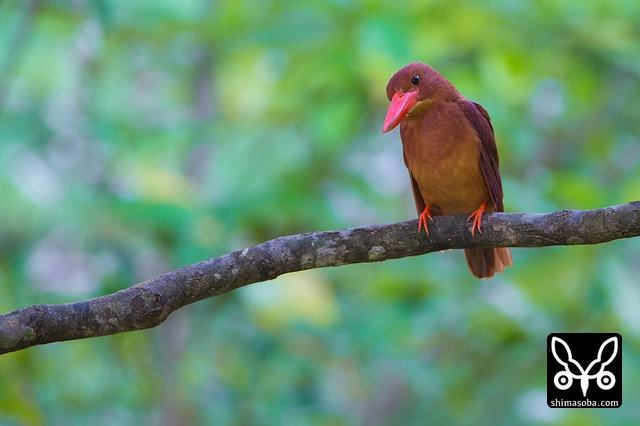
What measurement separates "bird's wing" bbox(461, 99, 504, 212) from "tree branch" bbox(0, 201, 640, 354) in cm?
58

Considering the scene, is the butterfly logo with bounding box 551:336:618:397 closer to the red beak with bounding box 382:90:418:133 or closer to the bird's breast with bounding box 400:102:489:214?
the bird's breast with bounding box 400:102:489:214

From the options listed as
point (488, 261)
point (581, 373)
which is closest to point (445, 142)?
point (488, 261)

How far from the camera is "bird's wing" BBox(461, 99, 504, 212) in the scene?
3098 millimetres

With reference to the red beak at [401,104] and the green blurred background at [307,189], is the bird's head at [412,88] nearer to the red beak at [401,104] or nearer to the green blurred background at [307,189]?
the red beak at [401,104]

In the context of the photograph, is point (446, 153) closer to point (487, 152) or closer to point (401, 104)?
point (487, 152)

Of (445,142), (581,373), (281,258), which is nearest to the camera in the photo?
(281,258)

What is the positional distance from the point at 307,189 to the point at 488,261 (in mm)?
1569

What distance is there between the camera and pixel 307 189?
4.70 metres

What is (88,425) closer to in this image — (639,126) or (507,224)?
(639,126)

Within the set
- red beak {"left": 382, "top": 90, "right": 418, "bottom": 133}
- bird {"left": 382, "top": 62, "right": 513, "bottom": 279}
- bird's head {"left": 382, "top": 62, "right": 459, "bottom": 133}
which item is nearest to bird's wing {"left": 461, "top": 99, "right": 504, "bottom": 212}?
bird {"left": 382, "top": 62, "right": 513, "bottom": 279}

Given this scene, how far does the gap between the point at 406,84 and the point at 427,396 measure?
3.08 m

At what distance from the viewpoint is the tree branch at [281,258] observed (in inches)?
79.4

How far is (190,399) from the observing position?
17.2ft

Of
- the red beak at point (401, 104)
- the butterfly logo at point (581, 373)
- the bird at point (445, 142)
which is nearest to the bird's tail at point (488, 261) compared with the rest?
the bird at point (445, 142)
